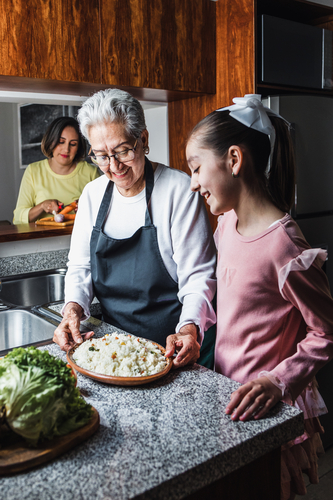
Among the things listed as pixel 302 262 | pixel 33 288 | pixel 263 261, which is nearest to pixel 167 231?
pixel 263 261

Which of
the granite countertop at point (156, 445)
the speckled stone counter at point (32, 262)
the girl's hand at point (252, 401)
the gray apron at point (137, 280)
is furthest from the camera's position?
the speckled stone counter at point (32, 262)

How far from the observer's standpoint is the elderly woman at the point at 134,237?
1.35 metres

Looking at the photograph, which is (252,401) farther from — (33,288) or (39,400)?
(33,288)

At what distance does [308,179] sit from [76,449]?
204 cm

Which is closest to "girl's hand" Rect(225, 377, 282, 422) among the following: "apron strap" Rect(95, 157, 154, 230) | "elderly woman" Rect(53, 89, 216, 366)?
"elderly woman" Rect(53, 89, 216, 366)

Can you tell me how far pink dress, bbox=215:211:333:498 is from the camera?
101 centimetres

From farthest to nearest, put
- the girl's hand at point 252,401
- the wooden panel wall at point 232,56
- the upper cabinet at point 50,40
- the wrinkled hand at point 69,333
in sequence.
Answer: the wooden panel wall at point 232,56 < the upper cabinet at point 50,40 < the wrinkled hand at point 69,333 < the girl's hand at point 252,401

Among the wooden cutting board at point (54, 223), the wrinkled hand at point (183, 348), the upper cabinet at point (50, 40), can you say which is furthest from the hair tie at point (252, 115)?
the wooden cutting board at point (54, 223)

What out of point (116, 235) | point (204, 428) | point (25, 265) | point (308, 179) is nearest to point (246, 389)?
point (204, 428)

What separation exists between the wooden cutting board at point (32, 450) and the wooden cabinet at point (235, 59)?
189cm

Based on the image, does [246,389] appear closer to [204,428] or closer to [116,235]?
[204,428]

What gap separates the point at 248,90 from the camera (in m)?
2.32

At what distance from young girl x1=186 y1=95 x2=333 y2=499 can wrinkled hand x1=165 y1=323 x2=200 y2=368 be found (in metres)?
0.13

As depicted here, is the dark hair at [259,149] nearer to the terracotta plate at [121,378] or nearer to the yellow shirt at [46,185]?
the terracotta plate at [121,378]
